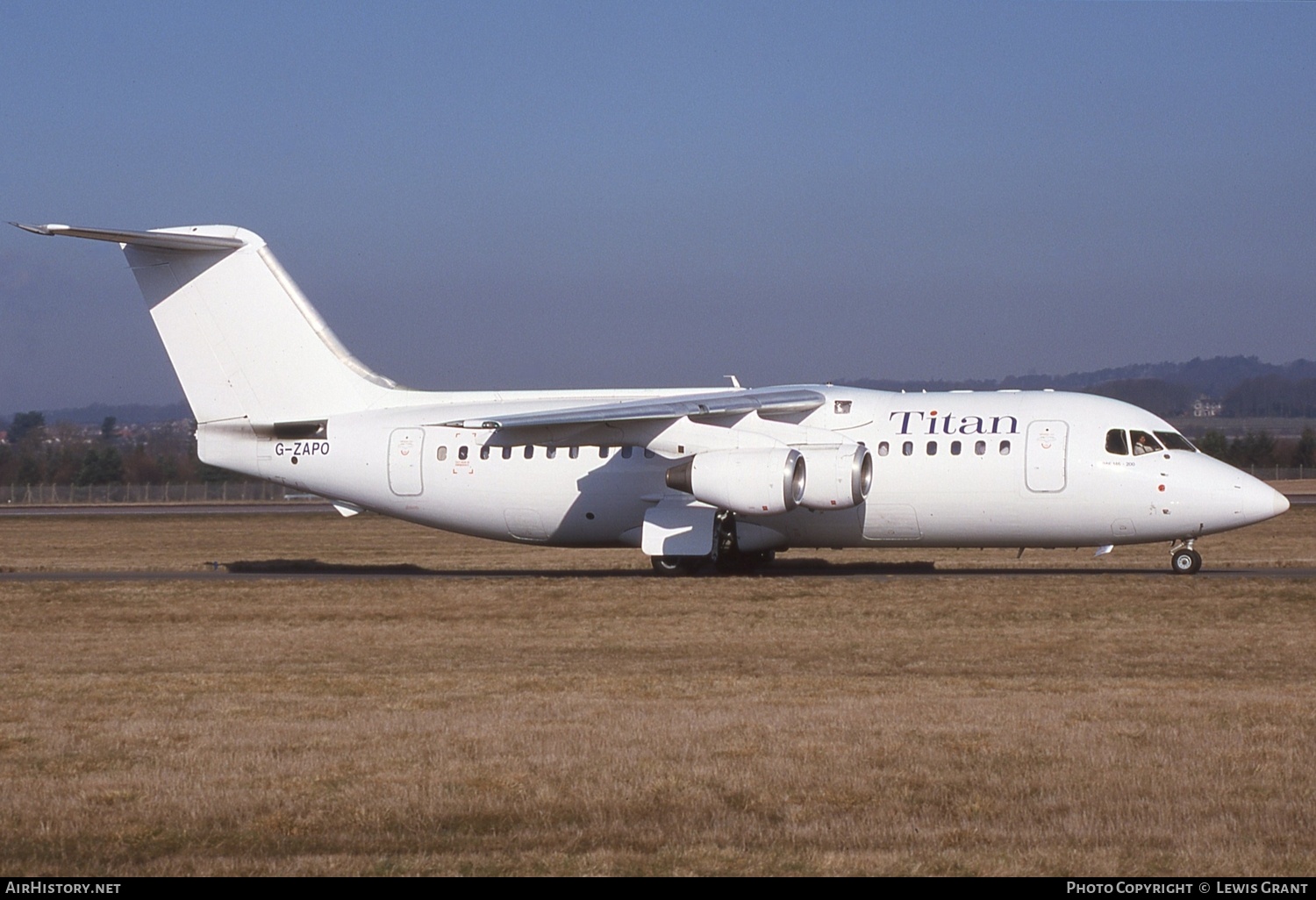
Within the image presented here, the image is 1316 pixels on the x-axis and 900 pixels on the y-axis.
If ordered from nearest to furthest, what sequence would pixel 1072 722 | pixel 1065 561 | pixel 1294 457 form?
pixel 1072 722 < pixel 1065 561 < pixel 1294 457

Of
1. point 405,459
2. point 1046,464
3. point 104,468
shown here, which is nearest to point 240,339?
point 405,459

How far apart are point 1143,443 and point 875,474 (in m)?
4.08

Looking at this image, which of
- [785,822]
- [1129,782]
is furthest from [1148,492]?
[785,822]

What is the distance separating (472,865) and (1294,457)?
93319 mm

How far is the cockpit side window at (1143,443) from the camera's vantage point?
22.4m

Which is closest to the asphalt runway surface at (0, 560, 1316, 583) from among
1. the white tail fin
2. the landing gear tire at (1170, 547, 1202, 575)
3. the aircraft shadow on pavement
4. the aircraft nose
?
the aircraft shadow on pavement

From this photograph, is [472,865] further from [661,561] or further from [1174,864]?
[661,561]

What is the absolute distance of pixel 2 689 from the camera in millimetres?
13250

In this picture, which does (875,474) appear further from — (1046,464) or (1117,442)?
(1117,442)

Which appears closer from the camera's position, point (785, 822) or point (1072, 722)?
point (785, 822)

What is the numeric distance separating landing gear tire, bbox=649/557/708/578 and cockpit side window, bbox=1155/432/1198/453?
733 centimetres

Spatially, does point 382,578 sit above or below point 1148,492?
below

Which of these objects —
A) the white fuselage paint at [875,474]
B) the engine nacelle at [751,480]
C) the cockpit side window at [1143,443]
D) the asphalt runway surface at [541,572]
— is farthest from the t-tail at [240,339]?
the cockpit side window at [1143,443]
